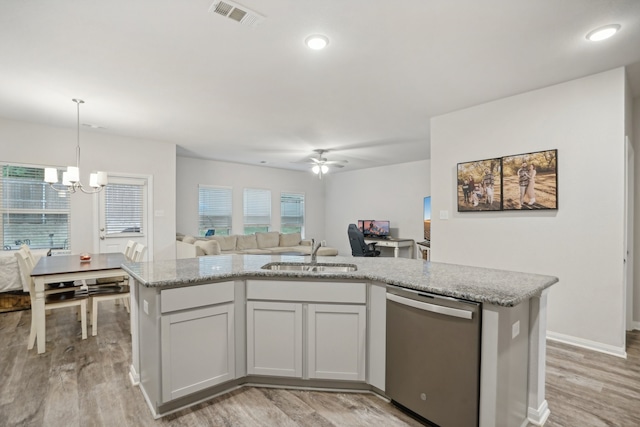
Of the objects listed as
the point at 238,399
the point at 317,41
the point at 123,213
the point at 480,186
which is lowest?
the point at 238,399

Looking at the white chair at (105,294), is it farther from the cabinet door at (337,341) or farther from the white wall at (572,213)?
the white wall at (572,213)

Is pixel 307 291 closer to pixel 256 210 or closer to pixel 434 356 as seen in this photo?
pixel 434 356

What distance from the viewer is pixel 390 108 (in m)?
3.97

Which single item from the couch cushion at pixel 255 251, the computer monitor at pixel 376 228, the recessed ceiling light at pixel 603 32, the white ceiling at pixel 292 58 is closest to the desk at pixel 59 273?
the white ceiling at pixel 292 58

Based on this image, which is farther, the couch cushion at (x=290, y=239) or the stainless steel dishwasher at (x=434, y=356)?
the couch cushion at (x=290, y=239)

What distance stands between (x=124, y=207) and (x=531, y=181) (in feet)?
19.3

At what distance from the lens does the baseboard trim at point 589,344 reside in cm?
289

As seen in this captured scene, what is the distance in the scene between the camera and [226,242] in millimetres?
7246

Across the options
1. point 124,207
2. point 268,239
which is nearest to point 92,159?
point 124,207

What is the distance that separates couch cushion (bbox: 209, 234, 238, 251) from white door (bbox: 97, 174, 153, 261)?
5.57 feet

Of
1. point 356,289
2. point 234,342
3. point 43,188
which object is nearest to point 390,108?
point 356,289

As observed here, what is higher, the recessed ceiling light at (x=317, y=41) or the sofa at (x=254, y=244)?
the recessed ceiling light at (x=317, y=41)

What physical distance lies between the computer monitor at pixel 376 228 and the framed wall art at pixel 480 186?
13.8 ft

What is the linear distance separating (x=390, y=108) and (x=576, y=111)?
6.04ft
